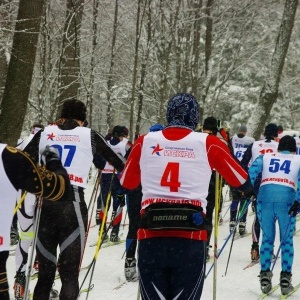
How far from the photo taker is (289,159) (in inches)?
293

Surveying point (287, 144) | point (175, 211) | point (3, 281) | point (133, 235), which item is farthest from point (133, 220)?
point (3, 281)

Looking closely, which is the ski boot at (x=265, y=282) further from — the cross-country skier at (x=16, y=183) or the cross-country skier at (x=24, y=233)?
the cross-country skier at (x=16, y=183)

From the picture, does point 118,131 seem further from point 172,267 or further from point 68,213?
point 172,267

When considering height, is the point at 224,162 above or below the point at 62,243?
above

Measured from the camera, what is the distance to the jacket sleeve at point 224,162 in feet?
13.5

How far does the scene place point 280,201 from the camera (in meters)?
7.48

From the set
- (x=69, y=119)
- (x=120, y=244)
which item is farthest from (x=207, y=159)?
(x=120, y=244)

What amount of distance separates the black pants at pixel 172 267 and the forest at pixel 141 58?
609 centimetres

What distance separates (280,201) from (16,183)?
4.86 m

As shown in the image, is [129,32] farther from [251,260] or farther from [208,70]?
[251,260]

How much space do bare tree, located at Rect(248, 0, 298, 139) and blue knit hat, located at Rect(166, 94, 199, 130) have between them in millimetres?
15428

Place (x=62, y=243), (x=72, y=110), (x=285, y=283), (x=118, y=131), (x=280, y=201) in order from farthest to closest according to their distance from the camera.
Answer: (x=118, y=131), (x=280, y=201), (x=285, y=283), (x=72, y=110), (x=62, y=243)

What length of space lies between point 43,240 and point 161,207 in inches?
66.2

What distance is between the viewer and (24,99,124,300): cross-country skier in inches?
205
